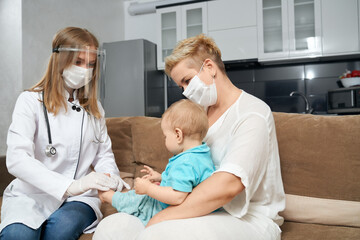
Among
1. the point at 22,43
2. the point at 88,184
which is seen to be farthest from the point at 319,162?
the point at 22,43

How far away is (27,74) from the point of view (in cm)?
327

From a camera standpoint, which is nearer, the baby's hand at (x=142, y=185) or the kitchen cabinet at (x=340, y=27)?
the baby's hand at (x=142, y=185)

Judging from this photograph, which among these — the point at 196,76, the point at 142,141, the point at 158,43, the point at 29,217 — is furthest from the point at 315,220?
the point at 158,43

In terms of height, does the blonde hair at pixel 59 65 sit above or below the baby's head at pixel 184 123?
above

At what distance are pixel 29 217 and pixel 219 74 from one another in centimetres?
95

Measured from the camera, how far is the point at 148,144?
193 cm

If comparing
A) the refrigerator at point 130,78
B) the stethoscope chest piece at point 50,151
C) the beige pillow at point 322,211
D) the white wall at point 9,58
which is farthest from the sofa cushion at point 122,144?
the refrigerator at point 130,78

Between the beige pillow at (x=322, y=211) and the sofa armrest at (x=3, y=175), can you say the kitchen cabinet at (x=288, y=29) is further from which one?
the sofa armrest at (x=3, y=175)

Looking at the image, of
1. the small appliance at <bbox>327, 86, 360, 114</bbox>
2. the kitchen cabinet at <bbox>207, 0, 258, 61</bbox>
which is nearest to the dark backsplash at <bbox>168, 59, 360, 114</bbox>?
the kitchen cabinet at <bbox>207, 0, 258, 61</bbox>

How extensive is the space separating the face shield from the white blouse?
2.14 ft

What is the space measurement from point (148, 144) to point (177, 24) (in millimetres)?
2794

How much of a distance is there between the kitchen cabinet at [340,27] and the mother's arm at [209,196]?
3.20 m

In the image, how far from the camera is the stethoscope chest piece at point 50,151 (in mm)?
1354

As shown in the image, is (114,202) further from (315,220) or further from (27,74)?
(27,74)
